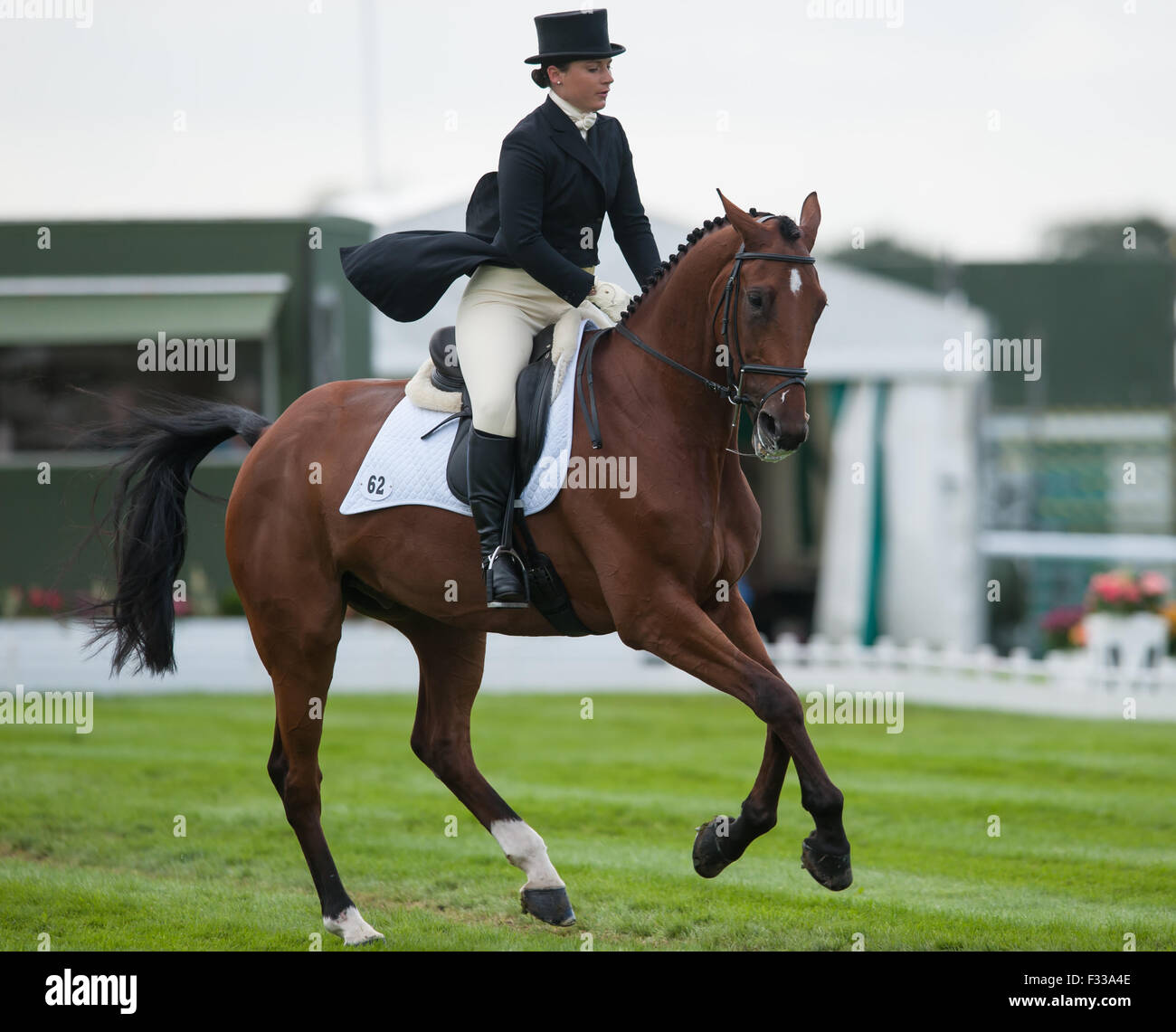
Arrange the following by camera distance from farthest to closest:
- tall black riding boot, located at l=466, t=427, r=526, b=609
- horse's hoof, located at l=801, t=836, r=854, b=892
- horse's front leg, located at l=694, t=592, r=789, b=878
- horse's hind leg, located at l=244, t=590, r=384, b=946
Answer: horse's hind leg, located at l=244, t=590, r=384, b=946 → tall black riding boot, located at l=466, t=427, r=526, b=609 → horse's front leg, located at l=694, t=592, r=789, b=878 → horse's hoof, located at l=801, t=836, r=854, b=892

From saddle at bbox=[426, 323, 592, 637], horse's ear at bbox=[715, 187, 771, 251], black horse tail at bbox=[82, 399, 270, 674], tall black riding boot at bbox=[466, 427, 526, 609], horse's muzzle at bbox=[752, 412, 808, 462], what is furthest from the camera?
black horse tail at bbox=[82, 399, 270, 674]

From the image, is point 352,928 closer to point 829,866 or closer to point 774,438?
point 829,866

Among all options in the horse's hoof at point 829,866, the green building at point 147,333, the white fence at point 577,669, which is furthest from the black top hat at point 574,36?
the green building at point 147,333

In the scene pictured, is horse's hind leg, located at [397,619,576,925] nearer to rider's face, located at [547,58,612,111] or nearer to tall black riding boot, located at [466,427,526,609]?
tall black riding boot, located at [466,427,526,609]

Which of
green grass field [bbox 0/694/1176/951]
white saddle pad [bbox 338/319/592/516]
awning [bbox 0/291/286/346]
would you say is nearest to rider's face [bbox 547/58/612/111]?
white saddle pad [bbox 338/319/592/516]

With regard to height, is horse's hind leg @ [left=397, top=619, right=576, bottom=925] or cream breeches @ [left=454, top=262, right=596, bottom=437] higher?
cream breeches @ [left=454, top=262, right=596, bottom=437]

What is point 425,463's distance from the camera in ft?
18.9

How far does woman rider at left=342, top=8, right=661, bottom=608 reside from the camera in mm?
5410

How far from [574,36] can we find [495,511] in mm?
1842

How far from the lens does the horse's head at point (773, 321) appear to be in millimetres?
4801

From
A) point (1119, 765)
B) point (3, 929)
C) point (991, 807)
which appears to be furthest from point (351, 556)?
point (1119, 765)

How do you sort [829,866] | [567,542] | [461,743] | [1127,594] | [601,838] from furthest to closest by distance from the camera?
1. [1127,594]
2. [601,838]
3. [461,743]
4. [567,542]
5. [829,866]

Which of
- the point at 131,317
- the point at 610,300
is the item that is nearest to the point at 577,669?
the point at 131,317

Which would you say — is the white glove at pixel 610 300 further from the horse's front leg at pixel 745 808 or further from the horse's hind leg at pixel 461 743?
the horse's hind leg at pixel 461 743
